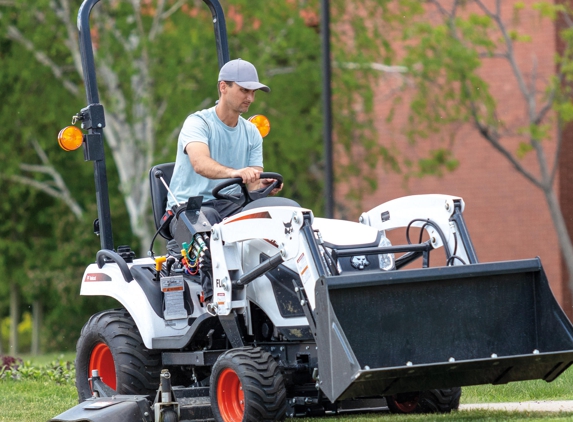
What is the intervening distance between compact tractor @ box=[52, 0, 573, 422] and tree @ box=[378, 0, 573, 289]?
1209 cm

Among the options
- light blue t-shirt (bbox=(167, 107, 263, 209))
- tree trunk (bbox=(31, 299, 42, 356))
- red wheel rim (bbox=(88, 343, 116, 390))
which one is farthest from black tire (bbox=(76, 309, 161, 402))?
tree trunk (bbox=(31, 299, 42, 356))

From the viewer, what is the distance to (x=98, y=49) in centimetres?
2045

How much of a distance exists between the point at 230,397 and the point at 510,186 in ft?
51.5

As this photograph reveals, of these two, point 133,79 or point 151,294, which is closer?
point 151,294

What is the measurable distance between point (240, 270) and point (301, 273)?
0.67 meters

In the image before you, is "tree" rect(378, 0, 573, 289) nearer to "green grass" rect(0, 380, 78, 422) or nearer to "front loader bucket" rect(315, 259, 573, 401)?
"green grass" rect(0, 380, 78, 422)

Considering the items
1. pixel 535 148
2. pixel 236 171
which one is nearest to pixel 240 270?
pixel 236 171

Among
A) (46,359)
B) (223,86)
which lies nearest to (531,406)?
(223,86)

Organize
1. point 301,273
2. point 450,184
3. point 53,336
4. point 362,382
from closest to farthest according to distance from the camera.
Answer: point 362,382 → point 301,273 → point 450,184 → point 53,336

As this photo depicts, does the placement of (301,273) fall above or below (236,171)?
below

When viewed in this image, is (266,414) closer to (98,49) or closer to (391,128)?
(98,49)

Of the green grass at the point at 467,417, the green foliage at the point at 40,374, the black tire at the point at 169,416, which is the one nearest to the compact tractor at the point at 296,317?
the black tire at the point at 169,416

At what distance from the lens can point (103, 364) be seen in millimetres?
7426

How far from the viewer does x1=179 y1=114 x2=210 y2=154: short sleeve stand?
7.00 m
